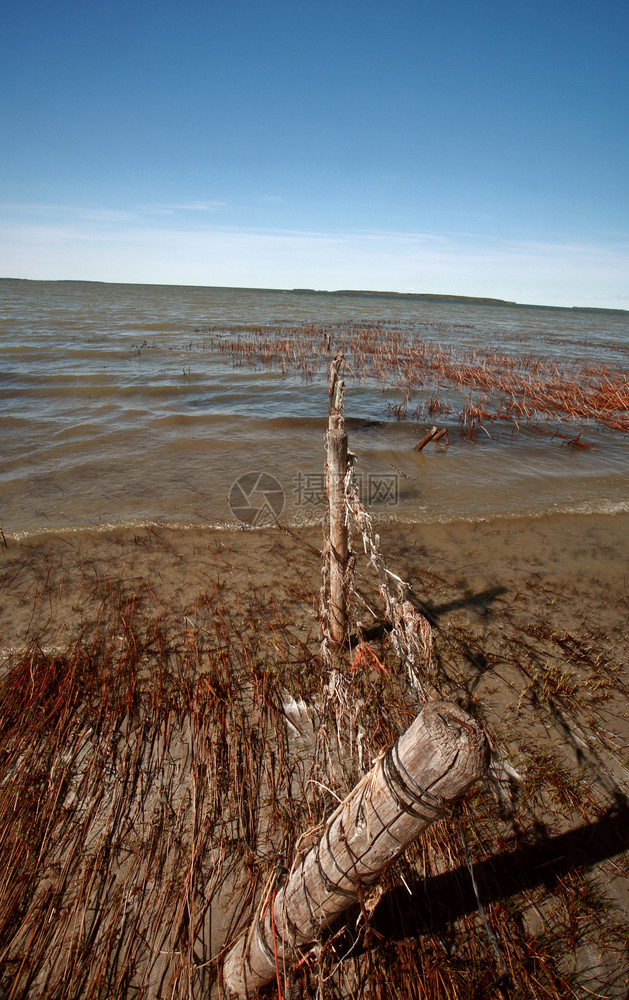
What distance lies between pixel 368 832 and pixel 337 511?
2.29 m

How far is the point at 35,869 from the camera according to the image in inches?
100

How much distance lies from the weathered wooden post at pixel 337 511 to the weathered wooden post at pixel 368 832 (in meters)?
2.15

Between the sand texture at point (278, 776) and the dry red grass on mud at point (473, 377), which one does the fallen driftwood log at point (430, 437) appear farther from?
the sand texture at point (278, 776)

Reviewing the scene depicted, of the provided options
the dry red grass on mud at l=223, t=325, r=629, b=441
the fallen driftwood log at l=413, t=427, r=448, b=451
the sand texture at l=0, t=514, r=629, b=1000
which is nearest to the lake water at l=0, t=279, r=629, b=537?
the fallen driftwood log at l=413, t=427, r=448, b=451

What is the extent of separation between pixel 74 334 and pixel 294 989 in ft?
95.8

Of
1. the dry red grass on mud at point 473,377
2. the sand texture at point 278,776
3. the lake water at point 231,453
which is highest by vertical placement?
the dry red grass on mud at point 473,377

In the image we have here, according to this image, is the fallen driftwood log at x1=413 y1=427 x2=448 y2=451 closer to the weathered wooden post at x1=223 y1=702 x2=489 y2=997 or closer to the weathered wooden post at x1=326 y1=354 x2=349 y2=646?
the weathered wooden post at x1=326 y1=354 x2=349 y2=646

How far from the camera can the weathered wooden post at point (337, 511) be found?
3.28 meters

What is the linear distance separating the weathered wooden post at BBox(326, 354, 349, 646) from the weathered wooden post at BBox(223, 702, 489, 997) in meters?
2.15

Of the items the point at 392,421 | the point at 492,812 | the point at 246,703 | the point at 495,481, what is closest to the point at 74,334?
the point at 392,421

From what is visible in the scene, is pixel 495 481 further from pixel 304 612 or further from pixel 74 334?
pixel 74 334

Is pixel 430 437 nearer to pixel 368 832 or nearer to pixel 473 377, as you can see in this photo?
pixel 473 377

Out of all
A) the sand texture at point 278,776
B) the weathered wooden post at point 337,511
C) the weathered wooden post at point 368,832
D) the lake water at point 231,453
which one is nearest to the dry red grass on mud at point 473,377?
the lake water at point 231,453

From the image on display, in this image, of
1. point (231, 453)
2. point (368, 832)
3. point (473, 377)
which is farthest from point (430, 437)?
point (368, 832)
